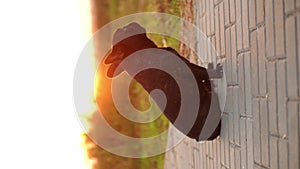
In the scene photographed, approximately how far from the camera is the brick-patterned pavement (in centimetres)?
177

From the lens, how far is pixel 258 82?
211 cm

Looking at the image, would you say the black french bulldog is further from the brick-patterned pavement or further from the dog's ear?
the brick-patterned pavement

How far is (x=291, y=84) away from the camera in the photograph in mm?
1767

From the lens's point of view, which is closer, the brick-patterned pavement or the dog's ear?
the brick-patterned pavement

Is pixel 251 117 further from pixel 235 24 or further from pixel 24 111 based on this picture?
pixel 24 111

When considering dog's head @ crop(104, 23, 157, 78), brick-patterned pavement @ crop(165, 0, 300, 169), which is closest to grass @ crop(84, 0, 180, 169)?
brick-patterned pavement @ crop(165, 0, 300, 169)

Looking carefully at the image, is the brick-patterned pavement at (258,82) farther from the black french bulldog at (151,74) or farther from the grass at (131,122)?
the grass at (131,122)

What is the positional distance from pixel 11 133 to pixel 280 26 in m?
4.73

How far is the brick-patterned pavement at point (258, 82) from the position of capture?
5.81ft

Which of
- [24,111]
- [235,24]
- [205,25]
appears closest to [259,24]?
[235,24]

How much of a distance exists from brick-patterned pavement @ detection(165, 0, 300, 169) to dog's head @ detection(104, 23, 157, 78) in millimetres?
443

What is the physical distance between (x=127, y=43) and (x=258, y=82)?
0.65m

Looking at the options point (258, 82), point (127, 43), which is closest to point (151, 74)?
point (127, 43)

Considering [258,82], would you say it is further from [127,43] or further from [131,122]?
[131,122]
